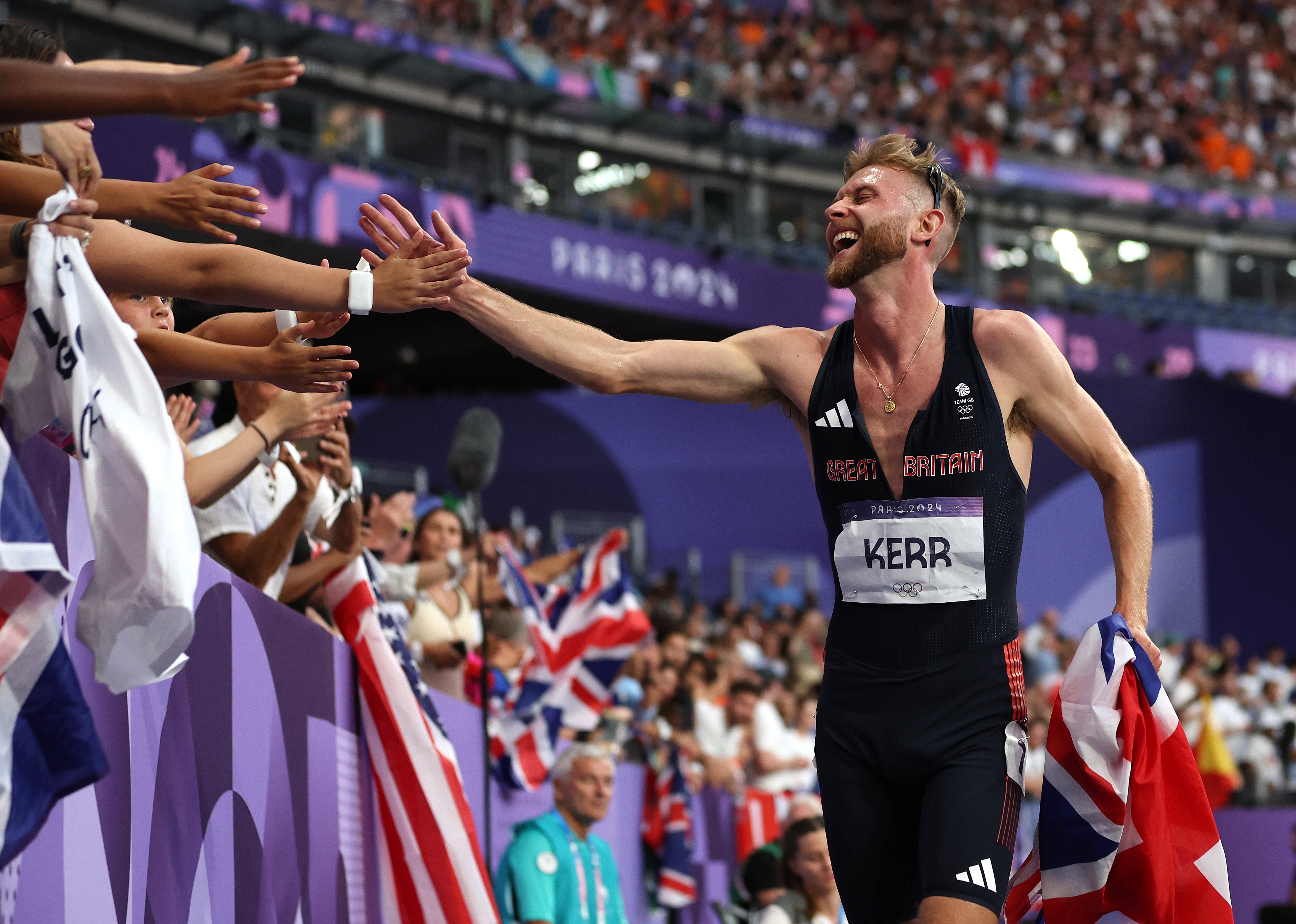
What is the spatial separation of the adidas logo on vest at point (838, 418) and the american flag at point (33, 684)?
6.12 feet

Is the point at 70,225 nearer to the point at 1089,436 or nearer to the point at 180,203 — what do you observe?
the point at 180,203

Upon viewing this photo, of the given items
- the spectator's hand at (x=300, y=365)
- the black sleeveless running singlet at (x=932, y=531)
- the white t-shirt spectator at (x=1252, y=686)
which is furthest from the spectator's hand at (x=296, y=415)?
the white t-shirt spectator at (x=1252, y=686)

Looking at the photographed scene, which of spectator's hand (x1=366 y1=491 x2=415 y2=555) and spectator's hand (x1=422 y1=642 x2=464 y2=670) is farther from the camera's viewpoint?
spectator's hand (x1=422 y1=642 x2=464 y2=670)

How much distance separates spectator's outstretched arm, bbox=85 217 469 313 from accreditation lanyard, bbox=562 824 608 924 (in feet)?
12.7

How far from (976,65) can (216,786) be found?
25.4 metres

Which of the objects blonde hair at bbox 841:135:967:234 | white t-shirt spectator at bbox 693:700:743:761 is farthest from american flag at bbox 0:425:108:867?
white t-shirt spectator at bbox 693:700:743:761

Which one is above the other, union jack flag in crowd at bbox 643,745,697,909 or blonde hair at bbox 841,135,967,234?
blonde hair at bbox 841,135,967,234

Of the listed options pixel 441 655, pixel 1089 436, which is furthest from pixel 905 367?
pixel 441 655

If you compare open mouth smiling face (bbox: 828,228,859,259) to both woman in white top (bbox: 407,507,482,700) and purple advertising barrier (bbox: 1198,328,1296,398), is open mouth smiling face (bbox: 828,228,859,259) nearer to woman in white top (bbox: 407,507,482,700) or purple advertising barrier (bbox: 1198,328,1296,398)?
woman in white top (bbox: 407,507,482,700)

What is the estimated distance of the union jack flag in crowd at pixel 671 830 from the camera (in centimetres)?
806

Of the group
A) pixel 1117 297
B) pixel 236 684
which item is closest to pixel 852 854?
pixel 236 684

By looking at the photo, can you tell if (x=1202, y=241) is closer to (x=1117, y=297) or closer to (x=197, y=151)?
(x=1117, y=297)

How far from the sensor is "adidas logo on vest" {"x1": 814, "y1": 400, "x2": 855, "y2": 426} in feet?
10.8

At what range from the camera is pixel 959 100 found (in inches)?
985
